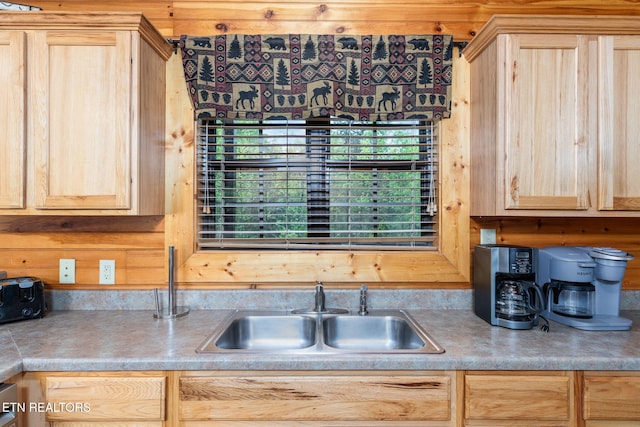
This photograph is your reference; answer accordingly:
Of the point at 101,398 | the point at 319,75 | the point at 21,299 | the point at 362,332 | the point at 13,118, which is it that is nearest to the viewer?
the point at 101,398

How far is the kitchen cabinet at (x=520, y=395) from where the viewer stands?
4.26 feet

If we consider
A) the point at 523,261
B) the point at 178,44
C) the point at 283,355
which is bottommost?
the point at 283,355

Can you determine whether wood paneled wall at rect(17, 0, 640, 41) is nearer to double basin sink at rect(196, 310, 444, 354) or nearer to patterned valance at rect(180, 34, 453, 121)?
patterned valance at rect(180, 34, 453, 121)

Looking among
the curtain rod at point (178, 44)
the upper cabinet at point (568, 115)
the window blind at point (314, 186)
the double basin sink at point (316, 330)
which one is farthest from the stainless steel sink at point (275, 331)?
the curtain rod at point (178, 44)

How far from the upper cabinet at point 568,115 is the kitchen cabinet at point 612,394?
64cm

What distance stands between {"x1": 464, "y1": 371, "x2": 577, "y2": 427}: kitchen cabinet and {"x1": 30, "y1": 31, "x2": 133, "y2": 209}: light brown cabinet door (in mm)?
1530

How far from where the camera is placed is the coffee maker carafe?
1.60m

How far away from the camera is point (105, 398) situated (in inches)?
50.7

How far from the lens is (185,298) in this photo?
1926 millimetres

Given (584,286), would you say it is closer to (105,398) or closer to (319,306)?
(319,306)

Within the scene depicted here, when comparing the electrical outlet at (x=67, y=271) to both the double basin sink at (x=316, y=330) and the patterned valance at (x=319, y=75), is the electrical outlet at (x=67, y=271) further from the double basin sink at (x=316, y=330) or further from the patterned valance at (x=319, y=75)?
the patterned valance at (x=319, y=75)

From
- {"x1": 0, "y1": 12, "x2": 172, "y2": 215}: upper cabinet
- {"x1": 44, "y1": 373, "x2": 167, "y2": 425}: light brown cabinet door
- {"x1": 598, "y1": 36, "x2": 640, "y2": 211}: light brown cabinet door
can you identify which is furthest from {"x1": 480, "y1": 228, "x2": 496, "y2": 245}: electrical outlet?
{"x1": 0, "y1": 12, "x2": 172, "y2": 215}: upper cabinet

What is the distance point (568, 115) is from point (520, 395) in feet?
3.71

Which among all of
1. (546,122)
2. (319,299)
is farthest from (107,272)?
(546,122)
